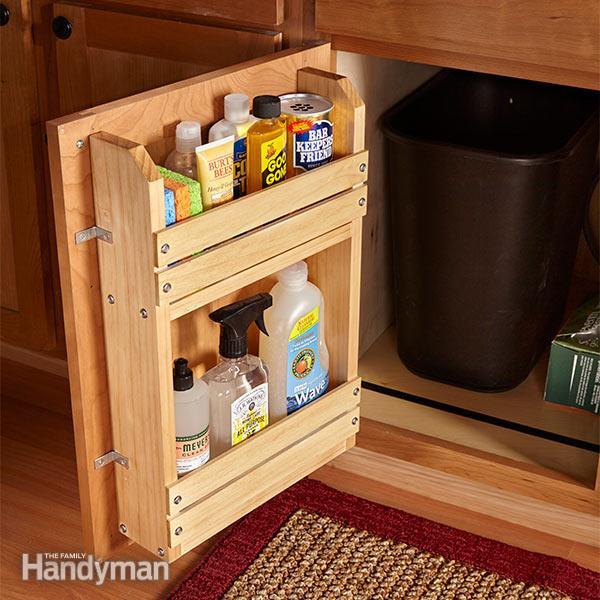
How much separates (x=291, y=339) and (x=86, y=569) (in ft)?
1.64

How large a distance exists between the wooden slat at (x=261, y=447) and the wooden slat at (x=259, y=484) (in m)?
0.01

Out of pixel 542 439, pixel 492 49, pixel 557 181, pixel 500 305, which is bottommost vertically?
pixel 542 439

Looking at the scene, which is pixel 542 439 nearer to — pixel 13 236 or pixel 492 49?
pixel 492 49

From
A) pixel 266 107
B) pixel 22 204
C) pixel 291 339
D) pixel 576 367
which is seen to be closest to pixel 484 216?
pixel 576 367

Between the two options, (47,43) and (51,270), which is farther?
(51,270)

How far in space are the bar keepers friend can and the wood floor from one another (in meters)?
0.65

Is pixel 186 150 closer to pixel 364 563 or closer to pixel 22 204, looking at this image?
pixel 22 204

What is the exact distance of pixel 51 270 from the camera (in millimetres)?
1792

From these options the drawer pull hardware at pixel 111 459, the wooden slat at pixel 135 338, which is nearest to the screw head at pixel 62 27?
the wooden slat at pixel 135 338

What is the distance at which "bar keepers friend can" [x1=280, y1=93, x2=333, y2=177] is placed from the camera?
1.35 metres

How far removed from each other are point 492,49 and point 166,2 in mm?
477

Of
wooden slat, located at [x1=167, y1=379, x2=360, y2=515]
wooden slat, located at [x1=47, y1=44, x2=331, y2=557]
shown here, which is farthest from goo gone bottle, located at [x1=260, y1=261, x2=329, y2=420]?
wooden slat, located at [x1=47, y1=44, x2=331, y2=557]

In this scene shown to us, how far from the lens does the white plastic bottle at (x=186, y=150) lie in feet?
4.08

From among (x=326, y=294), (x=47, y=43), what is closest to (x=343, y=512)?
(x=326, y=294)
